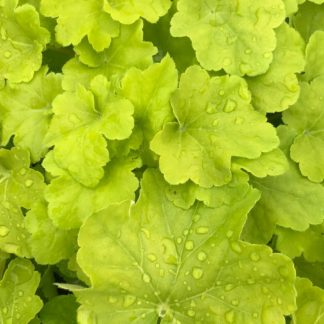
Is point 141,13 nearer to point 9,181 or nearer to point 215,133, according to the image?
point 215,133

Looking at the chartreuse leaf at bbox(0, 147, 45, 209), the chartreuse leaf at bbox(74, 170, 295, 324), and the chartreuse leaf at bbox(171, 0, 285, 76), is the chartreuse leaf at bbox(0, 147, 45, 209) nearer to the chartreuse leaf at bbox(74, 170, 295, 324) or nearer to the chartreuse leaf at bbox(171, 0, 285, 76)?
the chartreuse leaf at bbox(74, 170, 295, 324)

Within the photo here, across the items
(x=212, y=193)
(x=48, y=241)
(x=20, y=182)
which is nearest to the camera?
(x=212, y=193)

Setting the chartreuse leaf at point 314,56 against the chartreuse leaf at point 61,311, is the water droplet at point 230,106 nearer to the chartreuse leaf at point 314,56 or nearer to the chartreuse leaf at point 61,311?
the chartreuse leaf at point 314,56

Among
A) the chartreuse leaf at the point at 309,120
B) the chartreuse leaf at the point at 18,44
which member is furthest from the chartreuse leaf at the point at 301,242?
the chartreuse leaf at the point at 18,44

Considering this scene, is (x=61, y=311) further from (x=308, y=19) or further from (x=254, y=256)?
(x=308, y=19)

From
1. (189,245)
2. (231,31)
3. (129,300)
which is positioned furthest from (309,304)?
(231,31)

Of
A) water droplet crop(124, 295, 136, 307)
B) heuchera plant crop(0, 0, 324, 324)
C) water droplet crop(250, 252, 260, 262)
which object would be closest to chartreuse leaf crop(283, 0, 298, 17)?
heuchera plant crop(0, 0, 324, 324)
